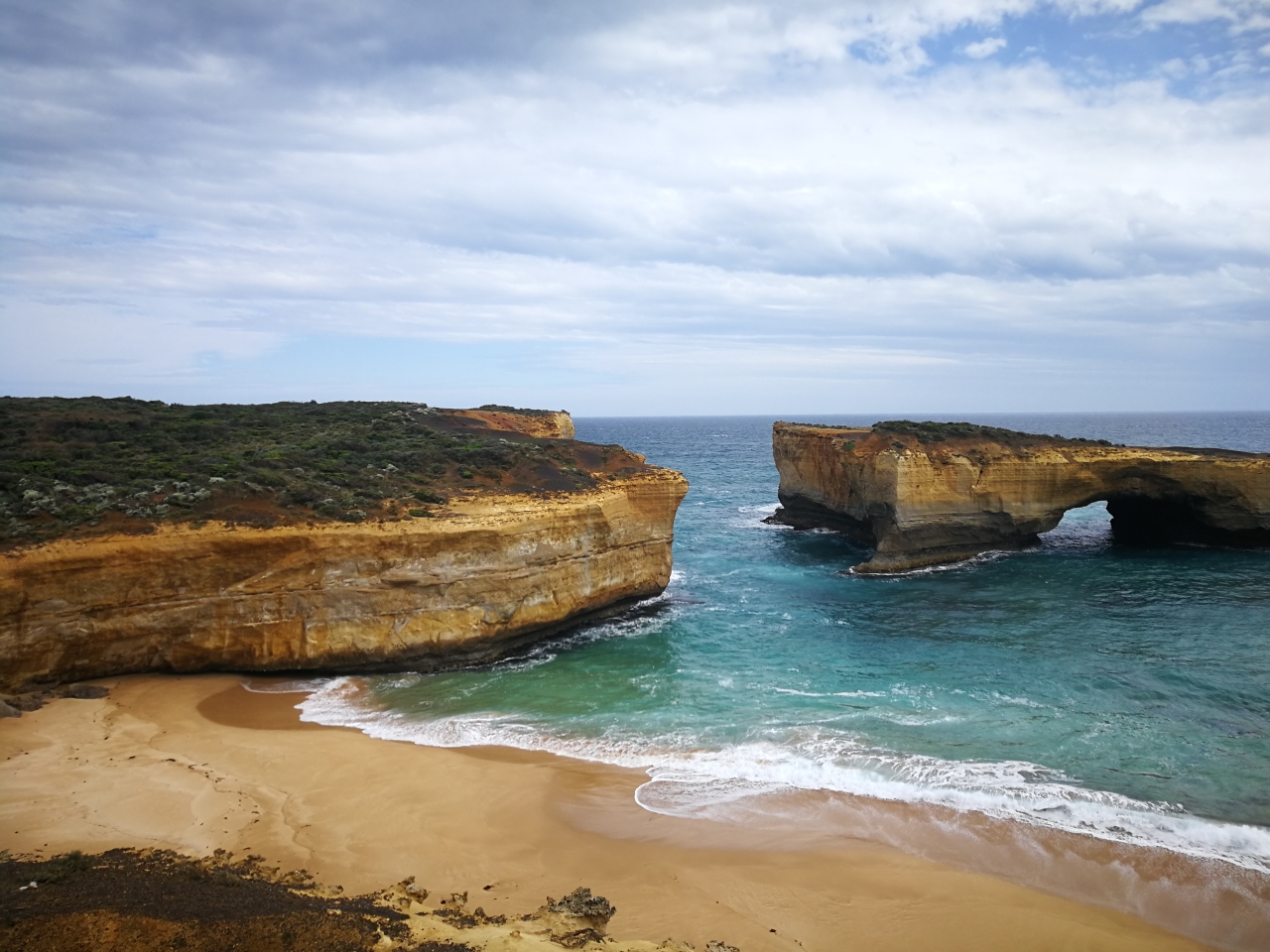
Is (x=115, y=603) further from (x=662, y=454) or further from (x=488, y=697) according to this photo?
(x=662, y=454)

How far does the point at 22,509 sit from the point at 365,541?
24.1 ft

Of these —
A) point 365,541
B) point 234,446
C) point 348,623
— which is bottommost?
point 348,623

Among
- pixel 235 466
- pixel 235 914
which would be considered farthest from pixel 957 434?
pixel 235 914

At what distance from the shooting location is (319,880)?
9.73 metres

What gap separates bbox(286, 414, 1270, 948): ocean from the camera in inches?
480

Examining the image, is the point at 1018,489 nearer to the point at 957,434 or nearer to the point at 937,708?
the point at 957,434

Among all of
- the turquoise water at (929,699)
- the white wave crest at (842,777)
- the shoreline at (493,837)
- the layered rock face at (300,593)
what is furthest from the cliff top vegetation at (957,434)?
the shoreline at (493,837)

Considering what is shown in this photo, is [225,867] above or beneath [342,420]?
beneath

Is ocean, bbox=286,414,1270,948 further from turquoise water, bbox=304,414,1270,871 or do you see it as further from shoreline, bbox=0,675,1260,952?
shoreline, bbox=0,675,1260,952

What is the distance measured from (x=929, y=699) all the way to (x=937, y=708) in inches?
21.0

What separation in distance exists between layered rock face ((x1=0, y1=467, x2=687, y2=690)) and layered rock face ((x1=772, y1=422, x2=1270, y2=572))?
16.3 meters

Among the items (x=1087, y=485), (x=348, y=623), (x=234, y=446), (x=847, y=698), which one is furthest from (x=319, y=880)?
(x=1087, y=485)

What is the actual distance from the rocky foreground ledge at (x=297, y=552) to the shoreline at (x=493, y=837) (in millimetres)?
2365

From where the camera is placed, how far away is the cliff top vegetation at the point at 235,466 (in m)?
17.6
